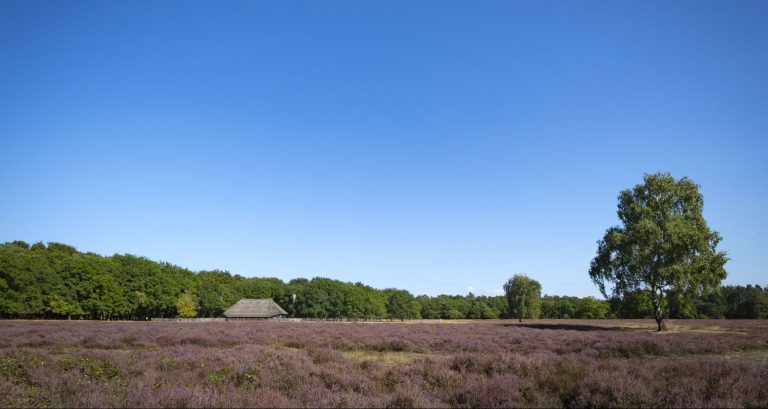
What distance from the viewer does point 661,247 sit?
111 feet

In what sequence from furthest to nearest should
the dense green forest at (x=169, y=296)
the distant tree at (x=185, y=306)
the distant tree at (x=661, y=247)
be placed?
the distant tree at (x=185, y=306) → the dense green forest at (x=169, y=296) → the distant tree at (x=661, y=247)

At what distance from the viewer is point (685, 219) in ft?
120

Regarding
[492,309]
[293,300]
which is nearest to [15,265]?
[293,300]

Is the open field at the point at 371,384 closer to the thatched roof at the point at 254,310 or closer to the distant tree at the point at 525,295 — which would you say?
the thatched roof at the point at 254,310

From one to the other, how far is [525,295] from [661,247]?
40.8 metres

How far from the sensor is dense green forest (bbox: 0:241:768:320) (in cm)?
6172

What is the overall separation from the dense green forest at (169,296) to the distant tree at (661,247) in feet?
6.55

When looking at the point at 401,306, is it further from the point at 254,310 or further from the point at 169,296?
the point at 169,296

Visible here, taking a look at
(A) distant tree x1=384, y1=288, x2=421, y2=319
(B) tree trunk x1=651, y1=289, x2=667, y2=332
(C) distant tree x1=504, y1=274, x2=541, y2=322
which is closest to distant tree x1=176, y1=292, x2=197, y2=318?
(A) distant tree x1=384, y1=288, x2=421, y2=319

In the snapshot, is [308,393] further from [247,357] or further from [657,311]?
[657,311]

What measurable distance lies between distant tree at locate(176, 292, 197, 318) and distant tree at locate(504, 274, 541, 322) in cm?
6352

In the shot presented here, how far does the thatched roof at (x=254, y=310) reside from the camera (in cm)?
6988

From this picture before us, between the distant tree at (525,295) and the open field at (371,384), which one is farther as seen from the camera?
the distant tree at (525,295)

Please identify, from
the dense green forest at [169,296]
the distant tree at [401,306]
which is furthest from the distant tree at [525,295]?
the distant tree at [401,306]
